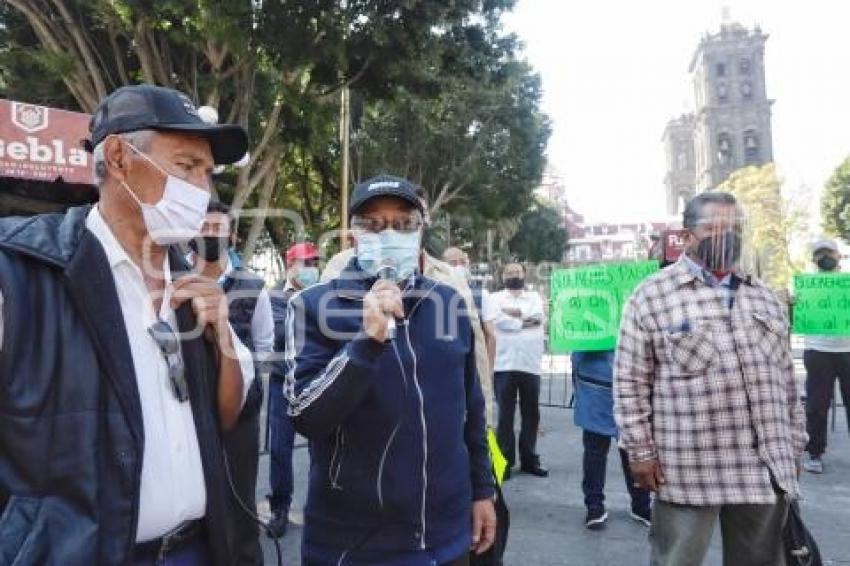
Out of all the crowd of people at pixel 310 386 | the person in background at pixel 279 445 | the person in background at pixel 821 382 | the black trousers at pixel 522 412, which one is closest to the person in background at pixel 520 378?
the black trousers at pixel 522 412

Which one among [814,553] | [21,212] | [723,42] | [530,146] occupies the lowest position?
[814,553]

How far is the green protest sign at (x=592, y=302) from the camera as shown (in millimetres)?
5109

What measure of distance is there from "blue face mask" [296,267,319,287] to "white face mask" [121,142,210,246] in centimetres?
377

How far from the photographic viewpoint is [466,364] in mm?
2346

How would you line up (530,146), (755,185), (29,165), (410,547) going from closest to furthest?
(410,547) → (29,165) → (530,146) → (755,185)

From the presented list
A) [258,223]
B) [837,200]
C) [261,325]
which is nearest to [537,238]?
[837,200]

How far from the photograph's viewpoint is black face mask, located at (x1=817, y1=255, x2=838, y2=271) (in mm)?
6234

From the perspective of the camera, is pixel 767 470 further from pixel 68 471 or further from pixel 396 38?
pixel 396 38

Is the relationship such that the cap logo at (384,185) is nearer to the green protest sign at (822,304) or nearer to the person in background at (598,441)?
the person in background at (598,441)

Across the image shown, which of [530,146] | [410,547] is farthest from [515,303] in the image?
[530,146]

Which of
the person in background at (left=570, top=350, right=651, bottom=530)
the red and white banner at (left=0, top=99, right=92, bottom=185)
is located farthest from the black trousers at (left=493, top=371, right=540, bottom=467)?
the red and white banner at (left=0, top=99, right=92, bottom=185)

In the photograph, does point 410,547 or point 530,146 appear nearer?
point 410,547

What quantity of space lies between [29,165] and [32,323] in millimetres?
5886

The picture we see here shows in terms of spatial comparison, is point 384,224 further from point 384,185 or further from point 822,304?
point 822,304
